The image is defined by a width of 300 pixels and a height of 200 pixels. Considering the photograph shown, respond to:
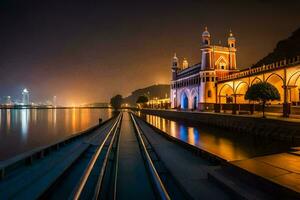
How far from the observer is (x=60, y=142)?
13.9m

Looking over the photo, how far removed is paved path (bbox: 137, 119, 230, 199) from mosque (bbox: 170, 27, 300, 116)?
2765 cm

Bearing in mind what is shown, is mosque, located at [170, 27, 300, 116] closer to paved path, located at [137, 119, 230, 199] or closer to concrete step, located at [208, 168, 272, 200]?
paved path, located at [137, 119, 230, 199]

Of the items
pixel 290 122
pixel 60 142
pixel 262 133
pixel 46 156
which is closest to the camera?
pixel 46 156

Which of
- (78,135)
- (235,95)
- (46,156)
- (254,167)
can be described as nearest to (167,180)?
(254,167)

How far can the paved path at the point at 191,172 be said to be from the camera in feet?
17.9

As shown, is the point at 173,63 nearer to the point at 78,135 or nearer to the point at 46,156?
the point at 78,135

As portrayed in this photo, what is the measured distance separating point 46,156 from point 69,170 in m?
3.30

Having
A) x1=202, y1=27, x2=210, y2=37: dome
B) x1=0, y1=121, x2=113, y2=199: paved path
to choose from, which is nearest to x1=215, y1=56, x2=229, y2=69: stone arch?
x1=202, y1=27, x2=210, y2=37: dome

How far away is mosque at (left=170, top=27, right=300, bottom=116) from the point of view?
1447 inches

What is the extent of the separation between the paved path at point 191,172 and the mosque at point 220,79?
90.7ft

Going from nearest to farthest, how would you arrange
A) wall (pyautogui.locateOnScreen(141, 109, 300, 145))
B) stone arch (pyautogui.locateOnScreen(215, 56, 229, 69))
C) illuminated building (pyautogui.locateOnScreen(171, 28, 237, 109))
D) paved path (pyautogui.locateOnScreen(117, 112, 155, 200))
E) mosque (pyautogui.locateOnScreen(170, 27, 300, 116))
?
paved path (pyautogui.locateOnScreen(117, 112, 155, 200)) < wall (pyautogui.locateOnScreen(141, 109, 300, 145)) < mosque (pyautogui.locateOnScreen(170, 27, 300, 116)) < illuminated building (pyautogui.locateOnScreen(171, 28, 237, 109)) < stone arch (pyautogui.locateOnScreen(215, 56, 229, 69))

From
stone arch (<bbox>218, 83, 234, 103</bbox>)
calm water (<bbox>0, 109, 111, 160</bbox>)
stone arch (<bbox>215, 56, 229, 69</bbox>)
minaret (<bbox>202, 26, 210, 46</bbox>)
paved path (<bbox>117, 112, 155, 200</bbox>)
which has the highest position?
minaret (<bbox>202, 26, 210, 46</bbox>)

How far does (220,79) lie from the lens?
183 ft

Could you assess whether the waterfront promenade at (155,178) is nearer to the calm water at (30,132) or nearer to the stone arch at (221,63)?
the calm water at (30,132)
